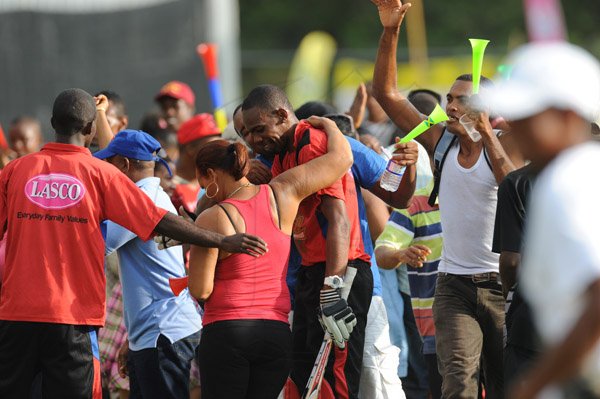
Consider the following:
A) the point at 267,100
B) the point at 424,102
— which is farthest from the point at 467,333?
the point at 424,102

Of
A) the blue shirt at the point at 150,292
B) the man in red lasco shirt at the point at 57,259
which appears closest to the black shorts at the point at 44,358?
the man in red lasco shirt at the point at 57,259

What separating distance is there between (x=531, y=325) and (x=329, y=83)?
19.5m

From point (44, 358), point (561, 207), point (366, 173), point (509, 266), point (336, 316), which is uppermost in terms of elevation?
point (561, 207)

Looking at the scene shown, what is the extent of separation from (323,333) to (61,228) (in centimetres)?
143

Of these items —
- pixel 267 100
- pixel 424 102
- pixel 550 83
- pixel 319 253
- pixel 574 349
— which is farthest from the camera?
pixel 424 102

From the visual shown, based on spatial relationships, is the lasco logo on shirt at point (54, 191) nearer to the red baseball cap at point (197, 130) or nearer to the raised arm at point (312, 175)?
the raised arm at point (312, 175)

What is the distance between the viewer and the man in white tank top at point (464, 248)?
22.7ft

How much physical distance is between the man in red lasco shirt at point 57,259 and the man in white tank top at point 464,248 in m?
1.80

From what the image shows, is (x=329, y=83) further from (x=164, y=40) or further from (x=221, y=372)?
(x=221, y=372)

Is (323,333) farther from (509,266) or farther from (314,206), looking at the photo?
(509,266)

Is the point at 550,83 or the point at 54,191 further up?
the point at 550,83

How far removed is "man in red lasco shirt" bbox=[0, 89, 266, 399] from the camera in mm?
6027

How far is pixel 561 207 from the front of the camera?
3.39 metres

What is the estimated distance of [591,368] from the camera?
3.47 metres
